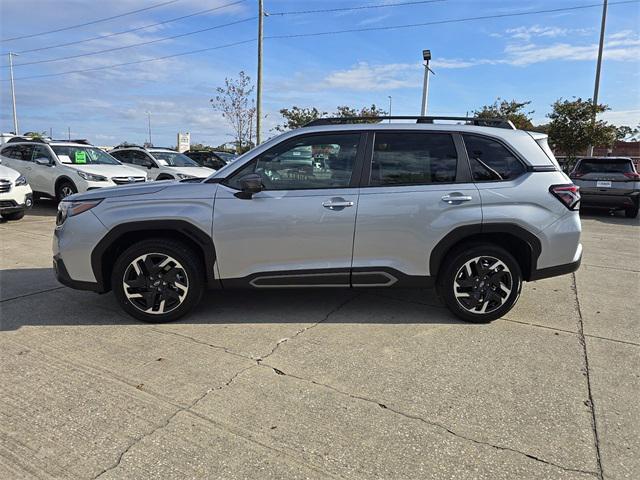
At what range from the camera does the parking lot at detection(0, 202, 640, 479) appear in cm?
242

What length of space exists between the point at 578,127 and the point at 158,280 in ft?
70.8

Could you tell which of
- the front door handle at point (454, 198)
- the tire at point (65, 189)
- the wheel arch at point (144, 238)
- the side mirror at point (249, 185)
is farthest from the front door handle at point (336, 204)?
the tire at point (65, 189)

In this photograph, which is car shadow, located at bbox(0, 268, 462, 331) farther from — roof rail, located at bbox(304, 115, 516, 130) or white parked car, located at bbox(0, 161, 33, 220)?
white parked car, located at bbox(0, 161, 33, 220)

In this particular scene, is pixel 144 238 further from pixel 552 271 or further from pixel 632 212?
pixel 632 212

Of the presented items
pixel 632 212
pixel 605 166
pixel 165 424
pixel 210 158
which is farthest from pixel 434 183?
pixel 210 158

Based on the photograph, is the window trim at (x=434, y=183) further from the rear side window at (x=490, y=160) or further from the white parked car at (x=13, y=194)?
the white parked car at (x=13, y=194)

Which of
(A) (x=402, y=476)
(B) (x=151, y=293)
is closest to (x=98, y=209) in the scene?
(B) (x=151, y=293)

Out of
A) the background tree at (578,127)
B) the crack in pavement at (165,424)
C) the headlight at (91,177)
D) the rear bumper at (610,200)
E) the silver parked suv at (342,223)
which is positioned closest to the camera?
the crack in pavement at (165,424)

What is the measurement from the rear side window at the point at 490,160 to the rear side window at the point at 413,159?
17 centimetres

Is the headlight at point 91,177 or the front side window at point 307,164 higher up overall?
the front side window at point 307,164

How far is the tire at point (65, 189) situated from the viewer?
1123cm

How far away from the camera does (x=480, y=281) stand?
4.21 metres

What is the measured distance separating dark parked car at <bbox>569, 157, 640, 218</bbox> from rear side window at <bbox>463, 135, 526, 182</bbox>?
9357 mm

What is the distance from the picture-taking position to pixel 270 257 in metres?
4.12
